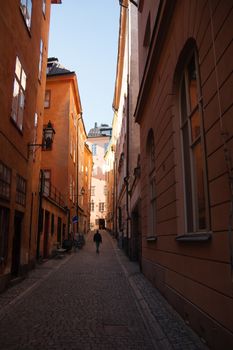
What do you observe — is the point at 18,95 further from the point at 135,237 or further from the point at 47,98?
the point at 47,98

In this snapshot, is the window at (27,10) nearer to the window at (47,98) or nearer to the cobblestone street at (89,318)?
the cobblestone street at (89,318)

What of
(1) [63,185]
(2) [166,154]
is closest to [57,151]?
(1) [63,185]

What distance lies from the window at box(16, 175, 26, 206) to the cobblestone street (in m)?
2.61

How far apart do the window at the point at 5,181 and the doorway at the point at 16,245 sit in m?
1.70

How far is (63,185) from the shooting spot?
1096 inches

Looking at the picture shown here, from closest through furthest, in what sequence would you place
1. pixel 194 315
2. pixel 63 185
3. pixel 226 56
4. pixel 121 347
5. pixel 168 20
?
1. pixel 226 56
2. pixel 121 347
3. pixel 194 315
4. pixel 168 20
5. pixel 63 185

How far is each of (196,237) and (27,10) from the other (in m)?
10.4

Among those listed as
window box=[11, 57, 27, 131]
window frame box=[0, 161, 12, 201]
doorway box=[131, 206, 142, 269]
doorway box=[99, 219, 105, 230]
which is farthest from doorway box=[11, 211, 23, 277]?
doorway box=[99, 219, 105, 230]

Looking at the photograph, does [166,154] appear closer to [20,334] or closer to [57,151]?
[20,334]

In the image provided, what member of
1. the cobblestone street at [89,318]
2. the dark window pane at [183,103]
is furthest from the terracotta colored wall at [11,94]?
the dark window pane at [183,103]

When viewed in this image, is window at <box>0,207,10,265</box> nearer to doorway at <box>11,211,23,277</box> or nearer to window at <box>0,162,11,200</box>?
window at <box>0,162,11,200</box>

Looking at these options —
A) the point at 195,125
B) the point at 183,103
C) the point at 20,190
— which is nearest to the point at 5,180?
the point at 20,190

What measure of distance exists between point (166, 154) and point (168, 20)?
2943 mm

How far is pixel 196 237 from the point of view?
5418 millimetres
